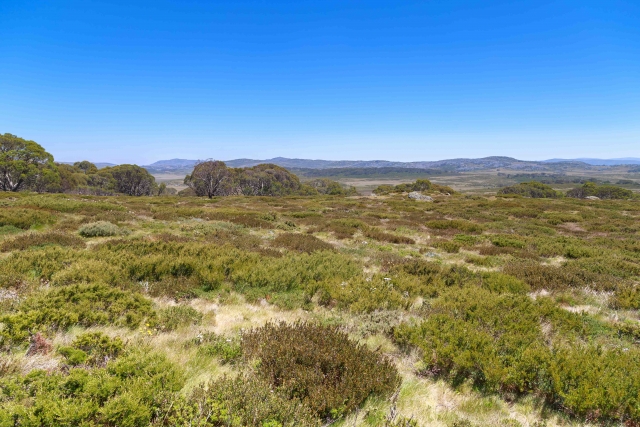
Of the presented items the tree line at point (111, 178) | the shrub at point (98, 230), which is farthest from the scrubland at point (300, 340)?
the tree line at point (111, 178)

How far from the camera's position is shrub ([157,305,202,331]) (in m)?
5.54

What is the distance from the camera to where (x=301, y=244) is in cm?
1342

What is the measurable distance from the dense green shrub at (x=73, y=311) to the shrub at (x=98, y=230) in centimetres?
789

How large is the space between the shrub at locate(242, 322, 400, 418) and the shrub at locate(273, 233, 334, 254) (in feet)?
25.0

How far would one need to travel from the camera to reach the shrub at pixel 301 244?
1288cm

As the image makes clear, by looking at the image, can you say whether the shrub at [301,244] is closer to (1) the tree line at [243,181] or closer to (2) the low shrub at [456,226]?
(2) the low shrub at [456,226]

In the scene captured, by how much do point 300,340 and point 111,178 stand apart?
75.0 m

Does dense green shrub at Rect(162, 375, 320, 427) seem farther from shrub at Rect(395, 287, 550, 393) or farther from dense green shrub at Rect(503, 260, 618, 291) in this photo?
dense green shrub at Rect(503, 260, 618, 291)

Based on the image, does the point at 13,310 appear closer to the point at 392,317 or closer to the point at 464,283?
the point at 392,317

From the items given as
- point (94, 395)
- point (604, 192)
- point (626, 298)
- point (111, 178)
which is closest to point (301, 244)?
point (94, 395)

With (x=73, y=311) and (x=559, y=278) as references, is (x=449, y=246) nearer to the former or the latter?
(x=559, y=278)

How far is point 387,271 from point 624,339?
5.93 metres

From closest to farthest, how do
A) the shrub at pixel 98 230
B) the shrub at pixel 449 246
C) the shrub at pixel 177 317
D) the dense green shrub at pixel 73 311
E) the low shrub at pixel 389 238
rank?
the dense green shrub at pixel 73 311, the shrub at pixel 177 317, the shrub at pixel 98 230, the shrub at pixel 449 246, the low shrub at pixel 389 238

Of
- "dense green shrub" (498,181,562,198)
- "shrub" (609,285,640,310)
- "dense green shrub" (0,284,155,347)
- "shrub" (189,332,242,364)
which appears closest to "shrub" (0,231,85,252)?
"dense green shrub" (0,284,155,347)
